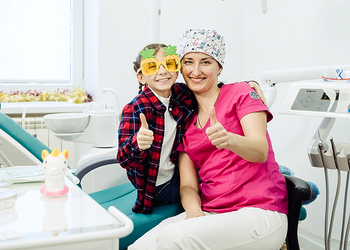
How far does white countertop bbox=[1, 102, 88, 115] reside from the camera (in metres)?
3.11

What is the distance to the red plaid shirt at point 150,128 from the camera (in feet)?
5.09

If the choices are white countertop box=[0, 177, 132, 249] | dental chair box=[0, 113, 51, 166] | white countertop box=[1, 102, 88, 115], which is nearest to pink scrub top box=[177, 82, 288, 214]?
white countertop box=[0, 177, 132, 249]

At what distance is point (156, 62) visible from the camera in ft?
5.10

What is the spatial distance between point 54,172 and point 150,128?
1.90 feet

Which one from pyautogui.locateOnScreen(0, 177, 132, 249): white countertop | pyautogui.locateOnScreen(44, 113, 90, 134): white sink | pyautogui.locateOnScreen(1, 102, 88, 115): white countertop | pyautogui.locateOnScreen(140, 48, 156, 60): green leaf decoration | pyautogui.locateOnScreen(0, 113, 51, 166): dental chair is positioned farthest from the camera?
pyautogui.locateOnScreen(1, 102, 88, 115): white countertop

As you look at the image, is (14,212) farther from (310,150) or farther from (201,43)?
(310,150)

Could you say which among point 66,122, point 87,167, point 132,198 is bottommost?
point 132,198

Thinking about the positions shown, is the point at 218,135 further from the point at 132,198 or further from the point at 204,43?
the point at 132,198

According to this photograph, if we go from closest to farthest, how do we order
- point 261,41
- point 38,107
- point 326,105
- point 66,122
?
1. point 326,105
2. point 66,122
3. point 261,41
4. point 38,107

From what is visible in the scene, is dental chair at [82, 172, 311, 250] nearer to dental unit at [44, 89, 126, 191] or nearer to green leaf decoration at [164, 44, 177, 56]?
green leaf decoration at [164, 44, 177, 56]

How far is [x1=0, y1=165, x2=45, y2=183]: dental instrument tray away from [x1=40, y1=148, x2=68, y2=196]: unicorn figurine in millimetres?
182

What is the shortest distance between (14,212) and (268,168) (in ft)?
3.18

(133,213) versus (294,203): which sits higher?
(294,203)

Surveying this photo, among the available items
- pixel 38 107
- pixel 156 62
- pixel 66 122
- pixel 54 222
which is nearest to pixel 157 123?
pixel 156 62
